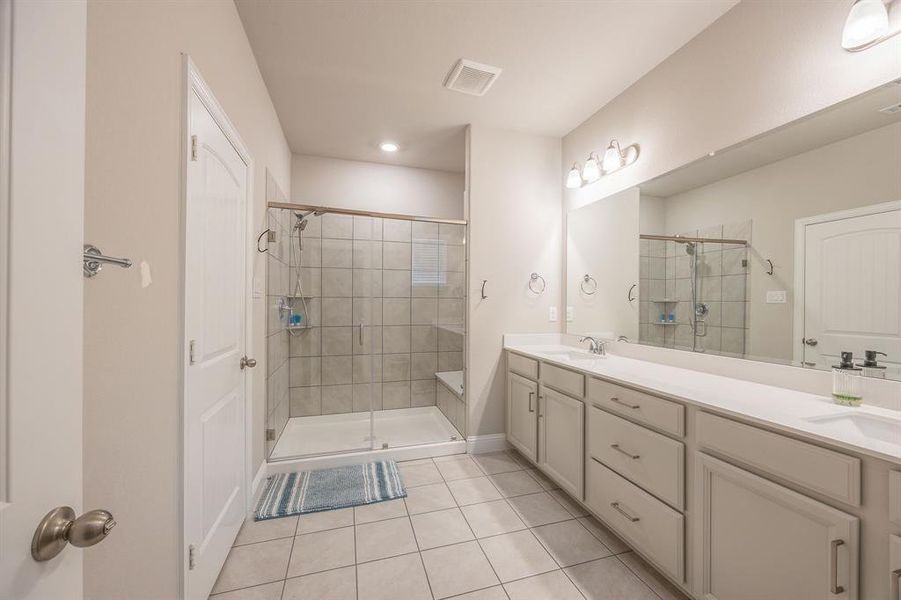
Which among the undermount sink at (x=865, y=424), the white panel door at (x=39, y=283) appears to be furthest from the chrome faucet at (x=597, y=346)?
the white panel door at (x=39, y=283)

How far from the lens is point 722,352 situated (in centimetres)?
183

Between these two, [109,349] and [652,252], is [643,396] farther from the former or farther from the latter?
[109,349]

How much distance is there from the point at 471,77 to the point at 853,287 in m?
2.13

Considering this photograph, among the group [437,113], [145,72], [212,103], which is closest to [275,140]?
[437,113]

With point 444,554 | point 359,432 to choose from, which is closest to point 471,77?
point 444,554

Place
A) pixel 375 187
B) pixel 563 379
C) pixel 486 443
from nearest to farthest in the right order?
pixel 563 379
pixel 486 443
pixel 375 187

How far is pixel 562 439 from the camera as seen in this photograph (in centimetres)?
220

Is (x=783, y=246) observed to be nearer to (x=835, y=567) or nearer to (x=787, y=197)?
(x=787, y=197)

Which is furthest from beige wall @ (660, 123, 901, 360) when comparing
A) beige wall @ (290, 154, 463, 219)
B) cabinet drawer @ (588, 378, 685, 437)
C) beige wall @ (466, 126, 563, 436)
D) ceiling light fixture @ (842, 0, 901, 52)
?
beige wall @ (290, 154, 463, 219)

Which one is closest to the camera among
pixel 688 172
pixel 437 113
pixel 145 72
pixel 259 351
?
pixel 145 72

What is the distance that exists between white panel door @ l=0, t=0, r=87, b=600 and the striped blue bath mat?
1820 mm

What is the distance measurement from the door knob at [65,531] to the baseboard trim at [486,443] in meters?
2.62

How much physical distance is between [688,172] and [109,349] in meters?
2.55

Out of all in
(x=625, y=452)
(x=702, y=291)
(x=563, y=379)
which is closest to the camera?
(x=625, y=452)
